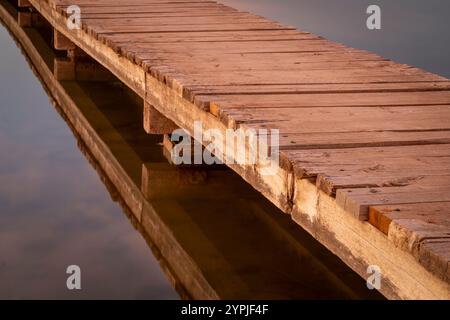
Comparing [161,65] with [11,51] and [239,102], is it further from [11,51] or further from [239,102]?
[11,51]

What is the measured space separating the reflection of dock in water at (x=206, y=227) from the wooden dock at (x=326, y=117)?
338 mm

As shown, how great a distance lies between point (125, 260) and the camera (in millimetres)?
3670

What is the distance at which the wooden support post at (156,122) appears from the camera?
439cm

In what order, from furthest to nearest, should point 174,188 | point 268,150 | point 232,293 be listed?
point 174,188 → point 232,293 → point 268,150

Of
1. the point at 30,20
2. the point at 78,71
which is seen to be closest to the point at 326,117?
the point at 78,71

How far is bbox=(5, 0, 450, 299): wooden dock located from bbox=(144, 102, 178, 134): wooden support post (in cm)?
1

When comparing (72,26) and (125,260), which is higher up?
(72,26)

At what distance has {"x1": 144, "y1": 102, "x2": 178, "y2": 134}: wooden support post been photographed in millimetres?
4387

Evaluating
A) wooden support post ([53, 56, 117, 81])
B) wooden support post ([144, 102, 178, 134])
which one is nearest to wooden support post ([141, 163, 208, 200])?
wooden support post ([144, 102, 178, 134])

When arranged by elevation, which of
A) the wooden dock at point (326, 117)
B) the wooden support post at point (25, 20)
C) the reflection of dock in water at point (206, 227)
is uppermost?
the wooden dock at point (326, 117)

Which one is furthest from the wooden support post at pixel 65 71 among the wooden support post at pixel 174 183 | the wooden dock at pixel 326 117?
the wooden support post at pixel 174 183

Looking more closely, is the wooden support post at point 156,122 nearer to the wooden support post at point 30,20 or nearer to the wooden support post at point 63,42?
the wooden support post at point 63,42

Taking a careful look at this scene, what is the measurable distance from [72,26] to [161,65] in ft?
7.02

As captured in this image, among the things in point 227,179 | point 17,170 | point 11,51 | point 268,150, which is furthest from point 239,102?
point 11,51
